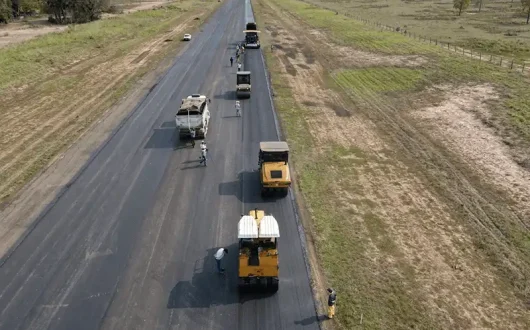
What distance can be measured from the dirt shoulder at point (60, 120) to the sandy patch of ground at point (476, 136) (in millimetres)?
28818

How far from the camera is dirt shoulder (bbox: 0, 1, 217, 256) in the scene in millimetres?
27109

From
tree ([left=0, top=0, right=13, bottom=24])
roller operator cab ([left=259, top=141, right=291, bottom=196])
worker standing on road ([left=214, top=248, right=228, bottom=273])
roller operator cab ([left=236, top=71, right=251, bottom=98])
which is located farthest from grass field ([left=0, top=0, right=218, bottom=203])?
tree ([left=0, top=0, right=13, bottom=24])

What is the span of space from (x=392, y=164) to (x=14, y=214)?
2512 centimetres

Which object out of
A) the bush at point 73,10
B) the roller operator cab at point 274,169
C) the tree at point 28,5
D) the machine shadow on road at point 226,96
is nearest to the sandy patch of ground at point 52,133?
the machine shadow on road at point 226,96

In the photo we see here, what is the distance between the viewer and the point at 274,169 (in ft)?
87.1

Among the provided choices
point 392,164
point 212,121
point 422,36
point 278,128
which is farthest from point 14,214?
point 422,36

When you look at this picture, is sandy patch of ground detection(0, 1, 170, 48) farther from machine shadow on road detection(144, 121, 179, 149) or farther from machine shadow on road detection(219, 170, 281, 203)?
machine shadow on road detection(219, 170, 281, 203)

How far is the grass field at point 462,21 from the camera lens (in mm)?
72125

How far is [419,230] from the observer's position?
2347cm

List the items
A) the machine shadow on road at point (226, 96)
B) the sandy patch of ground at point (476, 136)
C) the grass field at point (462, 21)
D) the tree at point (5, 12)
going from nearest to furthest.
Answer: the sandy patch of ground at point (476, 136) < the machine shadow on road at point (226, 96) < the grass field at point (462, 21) < the tree at point (5, 12)

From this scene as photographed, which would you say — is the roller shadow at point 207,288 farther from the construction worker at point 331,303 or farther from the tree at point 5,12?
the tree at point 5,12

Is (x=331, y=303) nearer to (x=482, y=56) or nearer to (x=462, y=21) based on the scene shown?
(x=482, y=56)

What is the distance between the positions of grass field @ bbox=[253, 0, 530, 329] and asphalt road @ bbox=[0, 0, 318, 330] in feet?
9.67

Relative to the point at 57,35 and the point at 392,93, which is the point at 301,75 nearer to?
the point at 392,93
